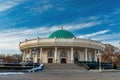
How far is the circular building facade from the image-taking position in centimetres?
6150

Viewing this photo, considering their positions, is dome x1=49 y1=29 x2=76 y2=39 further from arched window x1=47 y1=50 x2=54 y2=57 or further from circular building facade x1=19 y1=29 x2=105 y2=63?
arched window x1=47 y1=50 x2=54 y2=57

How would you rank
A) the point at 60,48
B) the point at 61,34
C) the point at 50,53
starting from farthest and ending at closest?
the point at 61,34
the point at 50,53
the point at 60,48

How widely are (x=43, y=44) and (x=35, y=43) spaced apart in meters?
2.43

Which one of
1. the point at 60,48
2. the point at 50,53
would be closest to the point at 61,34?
the point at 60,48

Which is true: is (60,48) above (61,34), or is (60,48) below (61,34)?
below

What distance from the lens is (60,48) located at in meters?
65.8

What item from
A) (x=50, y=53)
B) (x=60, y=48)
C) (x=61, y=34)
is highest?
(x=61, y=34)

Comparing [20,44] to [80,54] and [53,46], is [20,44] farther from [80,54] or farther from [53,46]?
[80,54]

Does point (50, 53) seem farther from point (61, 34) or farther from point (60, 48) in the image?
point (61, 34)

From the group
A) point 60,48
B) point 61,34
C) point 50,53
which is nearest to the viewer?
point 60,48

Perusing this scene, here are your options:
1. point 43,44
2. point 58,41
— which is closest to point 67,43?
point 58,41

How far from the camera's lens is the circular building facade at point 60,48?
202 ft

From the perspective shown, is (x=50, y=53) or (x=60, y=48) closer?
(x=60, y=48)

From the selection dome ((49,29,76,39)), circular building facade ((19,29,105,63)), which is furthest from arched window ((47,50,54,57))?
dome ((49,29,76,39))
